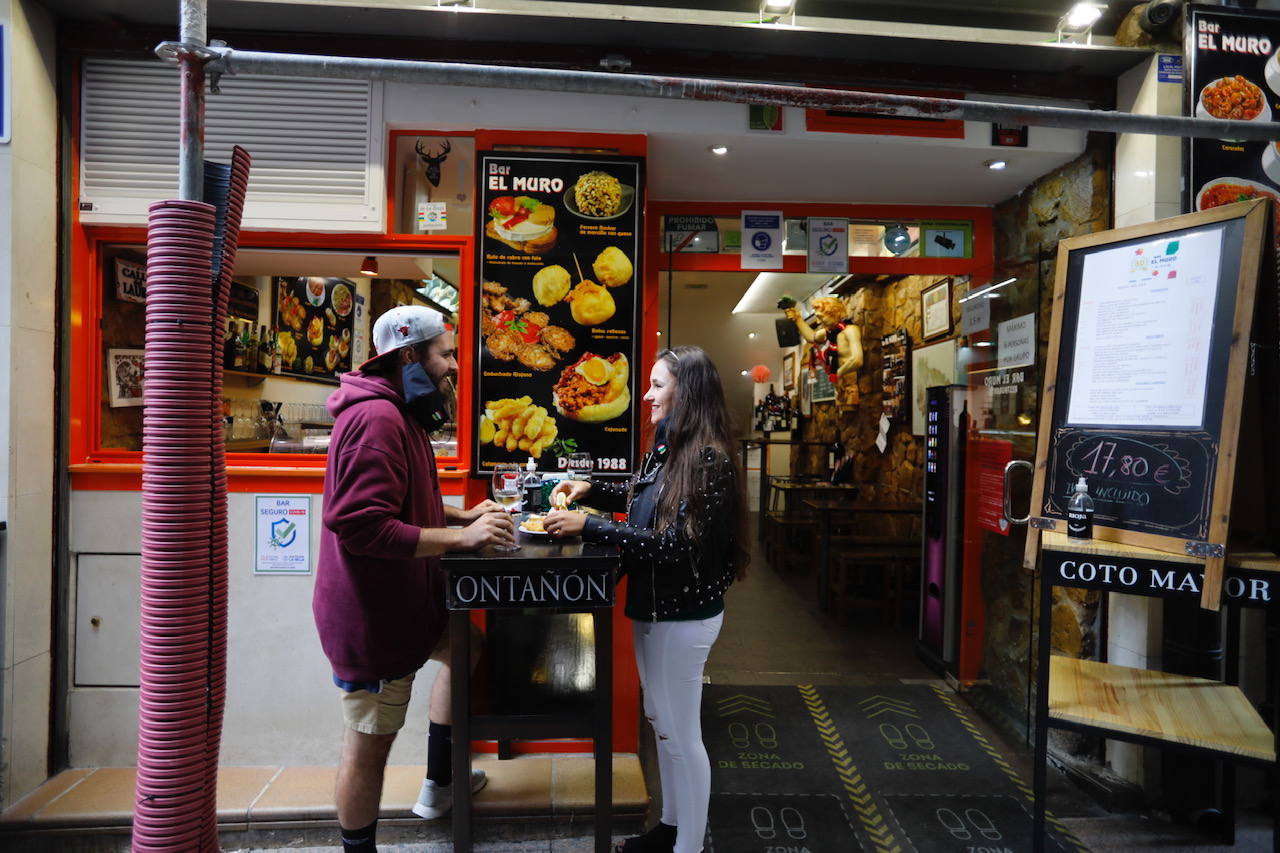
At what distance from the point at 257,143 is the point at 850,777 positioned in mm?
3821

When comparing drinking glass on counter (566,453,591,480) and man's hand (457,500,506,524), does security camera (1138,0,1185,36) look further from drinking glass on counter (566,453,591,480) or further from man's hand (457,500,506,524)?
man's hand (457,500,506,524)

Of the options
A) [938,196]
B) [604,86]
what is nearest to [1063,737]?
[938,196]

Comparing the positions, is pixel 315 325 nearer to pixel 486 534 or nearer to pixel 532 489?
pixel 532 489

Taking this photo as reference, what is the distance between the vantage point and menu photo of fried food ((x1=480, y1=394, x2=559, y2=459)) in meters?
3.02

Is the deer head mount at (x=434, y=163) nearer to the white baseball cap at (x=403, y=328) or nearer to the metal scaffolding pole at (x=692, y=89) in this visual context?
the white baseball cap at (x=403, y=328)

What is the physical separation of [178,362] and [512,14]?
2.16 m

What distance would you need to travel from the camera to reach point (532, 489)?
2531 millimetres

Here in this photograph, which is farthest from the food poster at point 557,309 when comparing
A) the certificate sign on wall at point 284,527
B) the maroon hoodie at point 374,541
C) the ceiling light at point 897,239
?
the ceiling light at point 897,239

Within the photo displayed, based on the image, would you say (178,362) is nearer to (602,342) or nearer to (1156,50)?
(602,342)

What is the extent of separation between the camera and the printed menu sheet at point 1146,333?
214 centimetres

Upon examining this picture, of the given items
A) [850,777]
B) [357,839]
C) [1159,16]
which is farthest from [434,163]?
[850,777]

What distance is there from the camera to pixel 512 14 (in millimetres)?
2729

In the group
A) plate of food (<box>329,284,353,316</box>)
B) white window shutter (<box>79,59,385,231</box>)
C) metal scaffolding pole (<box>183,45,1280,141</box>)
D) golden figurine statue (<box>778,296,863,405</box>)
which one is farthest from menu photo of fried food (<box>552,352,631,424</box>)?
golden figurine statue (<box>778,296,863,405</box>)

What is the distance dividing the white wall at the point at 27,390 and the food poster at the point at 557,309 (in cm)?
174
